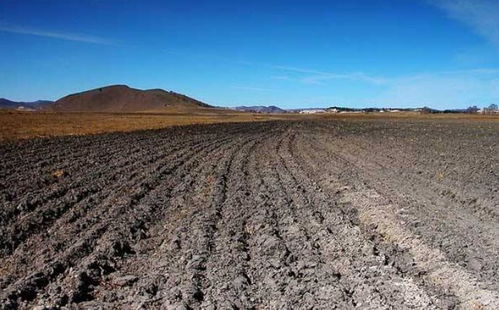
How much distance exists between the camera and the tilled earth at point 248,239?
634 cm

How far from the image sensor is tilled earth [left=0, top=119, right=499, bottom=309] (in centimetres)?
634

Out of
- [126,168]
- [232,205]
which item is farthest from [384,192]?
[126,168]

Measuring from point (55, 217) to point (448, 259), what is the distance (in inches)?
311

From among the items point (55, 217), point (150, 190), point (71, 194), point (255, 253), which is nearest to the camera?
point (255, 253)

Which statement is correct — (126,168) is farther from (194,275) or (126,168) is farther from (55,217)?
(194,275)

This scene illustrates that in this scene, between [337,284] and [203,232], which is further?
[203,232]

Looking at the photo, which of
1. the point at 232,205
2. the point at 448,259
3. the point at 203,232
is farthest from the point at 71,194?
the point at 448,259

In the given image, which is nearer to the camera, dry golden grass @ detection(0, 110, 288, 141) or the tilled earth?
the tilled earth

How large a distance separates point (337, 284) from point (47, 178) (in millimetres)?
11855

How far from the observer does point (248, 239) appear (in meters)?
9.12

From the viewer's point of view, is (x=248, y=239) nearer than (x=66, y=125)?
Yes

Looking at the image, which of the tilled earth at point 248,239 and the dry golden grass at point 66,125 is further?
the dry golden grass at point 66,125

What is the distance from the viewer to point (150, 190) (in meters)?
14.3

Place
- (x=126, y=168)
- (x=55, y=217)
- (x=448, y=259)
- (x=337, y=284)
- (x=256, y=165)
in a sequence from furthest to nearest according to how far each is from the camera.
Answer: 1. (x=256, y=165)
2. (x=126, y=168)
3. (x=55, y=217)
4. (x=448, y=259)
5. (x=337, y=284)
